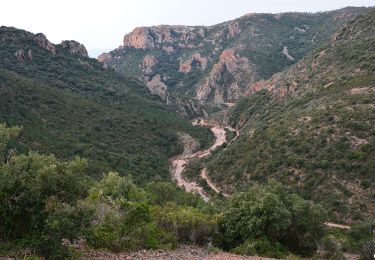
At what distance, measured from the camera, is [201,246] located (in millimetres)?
24969

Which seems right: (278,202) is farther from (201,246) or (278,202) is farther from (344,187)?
(344,187)

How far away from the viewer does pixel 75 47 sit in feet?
493

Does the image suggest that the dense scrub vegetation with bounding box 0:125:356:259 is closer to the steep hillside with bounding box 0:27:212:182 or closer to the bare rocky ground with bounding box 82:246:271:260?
the bare rocky ground with bounding box 82:246:271:260

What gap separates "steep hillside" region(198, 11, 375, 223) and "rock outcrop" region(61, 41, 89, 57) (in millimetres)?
81884

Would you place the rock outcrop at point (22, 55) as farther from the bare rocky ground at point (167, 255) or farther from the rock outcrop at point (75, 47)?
the bare rocky ground at point (167, 255)

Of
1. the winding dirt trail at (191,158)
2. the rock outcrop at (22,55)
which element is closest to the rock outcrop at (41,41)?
the rock outcrop at (22,55)

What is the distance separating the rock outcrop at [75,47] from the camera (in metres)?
145

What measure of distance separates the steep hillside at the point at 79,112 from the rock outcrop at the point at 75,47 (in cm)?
83

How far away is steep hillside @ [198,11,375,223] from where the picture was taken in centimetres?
4906

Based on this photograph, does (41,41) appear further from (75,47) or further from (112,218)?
(112,218)

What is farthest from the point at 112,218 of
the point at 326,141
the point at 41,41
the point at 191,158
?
the point at 41,41

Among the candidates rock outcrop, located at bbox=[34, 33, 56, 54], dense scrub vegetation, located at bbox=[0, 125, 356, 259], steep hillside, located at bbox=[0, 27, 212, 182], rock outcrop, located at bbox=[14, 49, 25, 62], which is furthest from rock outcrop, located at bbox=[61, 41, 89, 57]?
dense scrub vegetation, located at bbox=[0, 125, 356, 259]

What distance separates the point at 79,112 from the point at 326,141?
51.3 metres

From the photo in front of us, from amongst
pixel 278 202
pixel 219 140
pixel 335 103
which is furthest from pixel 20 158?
pixel 219 140
